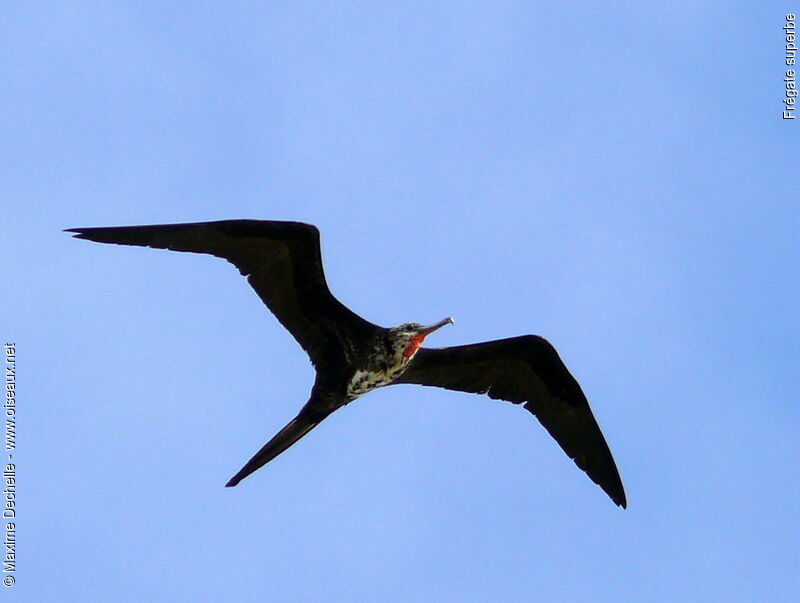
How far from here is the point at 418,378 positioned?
10.4m

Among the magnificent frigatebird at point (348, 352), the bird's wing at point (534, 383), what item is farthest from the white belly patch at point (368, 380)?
the bird's wing at point (534, 383)

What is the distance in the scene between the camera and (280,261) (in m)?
9.62

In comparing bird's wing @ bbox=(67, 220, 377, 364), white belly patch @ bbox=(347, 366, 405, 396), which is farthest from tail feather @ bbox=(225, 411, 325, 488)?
bird's wing @ bbox=(67, 220, 377, 364)

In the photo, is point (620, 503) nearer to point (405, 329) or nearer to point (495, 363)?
point (495, 363)

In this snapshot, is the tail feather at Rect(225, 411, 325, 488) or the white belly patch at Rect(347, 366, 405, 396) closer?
the tail feather at Rect(225, 411, 325, 488)

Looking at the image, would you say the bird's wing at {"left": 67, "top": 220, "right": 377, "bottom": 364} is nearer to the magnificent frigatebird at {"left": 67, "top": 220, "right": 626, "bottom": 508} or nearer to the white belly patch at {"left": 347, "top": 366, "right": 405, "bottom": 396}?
the magnificent frigatebird at {"left": 67, "top": 220, "right": 626, "bottom": 508}

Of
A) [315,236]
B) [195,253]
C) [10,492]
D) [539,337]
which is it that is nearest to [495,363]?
[539,337]

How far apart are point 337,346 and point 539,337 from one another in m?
1.60

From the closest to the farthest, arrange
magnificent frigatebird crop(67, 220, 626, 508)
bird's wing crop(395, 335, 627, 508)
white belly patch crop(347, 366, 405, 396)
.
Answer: magnificent frigatebird crop(67, 220, 626, 508), white belly patch crop(347, 366, 405, 396), bird's wing crop(395, 335, 627, 508)

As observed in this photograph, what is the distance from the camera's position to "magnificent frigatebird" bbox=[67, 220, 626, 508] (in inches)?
368

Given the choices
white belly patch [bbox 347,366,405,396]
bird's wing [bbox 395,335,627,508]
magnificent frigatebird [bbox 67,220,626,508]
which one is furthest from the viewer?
bird's wing [bbox 395,335,627,508]

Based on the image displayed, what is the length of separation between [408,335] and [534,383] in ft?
4.02

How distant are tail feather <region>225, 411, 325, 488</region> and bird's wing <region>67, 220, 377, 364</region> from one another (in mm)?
470

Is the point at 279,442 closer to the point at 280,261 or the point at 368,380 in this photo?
the point at 368,380
